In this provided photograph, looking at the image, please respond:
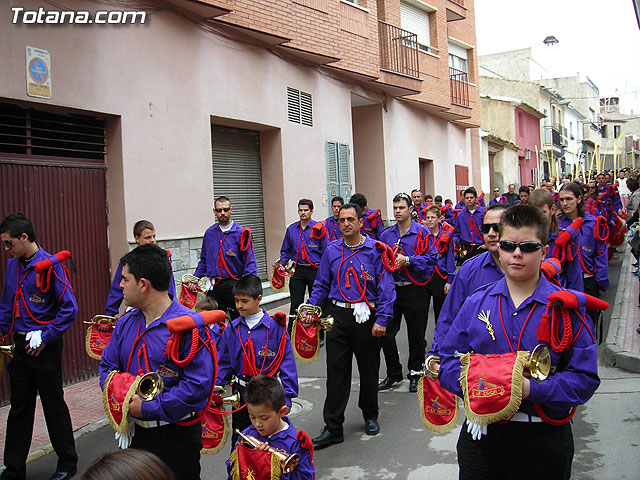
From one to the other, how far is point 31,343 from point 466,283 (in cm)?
345

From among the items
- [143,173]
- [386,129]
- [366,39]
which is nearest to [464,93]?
[386,129]

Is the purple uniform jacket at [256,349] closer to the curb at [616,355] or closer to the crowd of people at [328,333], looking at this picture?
the crowd of people at [328,333]

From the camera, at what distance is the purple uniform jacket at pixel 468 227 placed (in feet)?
40.5

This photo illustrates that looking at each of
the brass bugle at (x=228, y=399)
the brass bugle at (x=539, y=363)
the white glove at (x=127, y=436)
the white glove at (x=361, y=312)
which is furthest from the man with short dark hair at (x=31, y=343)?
the brass bugle at (x=539, y=363)

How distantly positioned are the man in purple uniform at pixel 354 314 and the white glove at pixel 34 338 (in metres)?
2.24

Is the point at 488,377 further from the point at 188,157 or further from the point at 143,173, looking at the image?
the point at 188,157

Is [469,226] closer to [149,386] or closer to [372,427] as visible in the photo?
[372,427]

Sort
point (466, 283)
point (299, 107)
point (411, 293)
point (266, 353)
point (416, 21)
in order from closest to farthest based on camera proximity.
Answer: point (466, 283)
point (266, 353)
point (411, 293)
point (299, 107)
point (416, 21)

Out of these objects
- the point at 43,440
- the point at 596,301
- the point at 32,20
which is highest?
the point at 32,20

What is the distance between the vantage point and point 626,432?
582cm

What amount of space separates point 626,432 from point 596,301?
3427 millimetres

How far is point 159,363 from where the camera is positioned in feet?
11.3

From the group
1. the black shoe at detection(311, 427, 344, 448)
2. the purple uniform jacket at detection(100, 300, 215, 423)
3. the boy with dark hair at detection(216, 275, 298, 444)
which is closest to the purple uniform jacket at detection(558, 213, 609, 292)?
the black shoe at detection(311, 427, 344, 448)

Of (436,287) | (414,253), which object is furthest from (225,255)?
(436,287)
